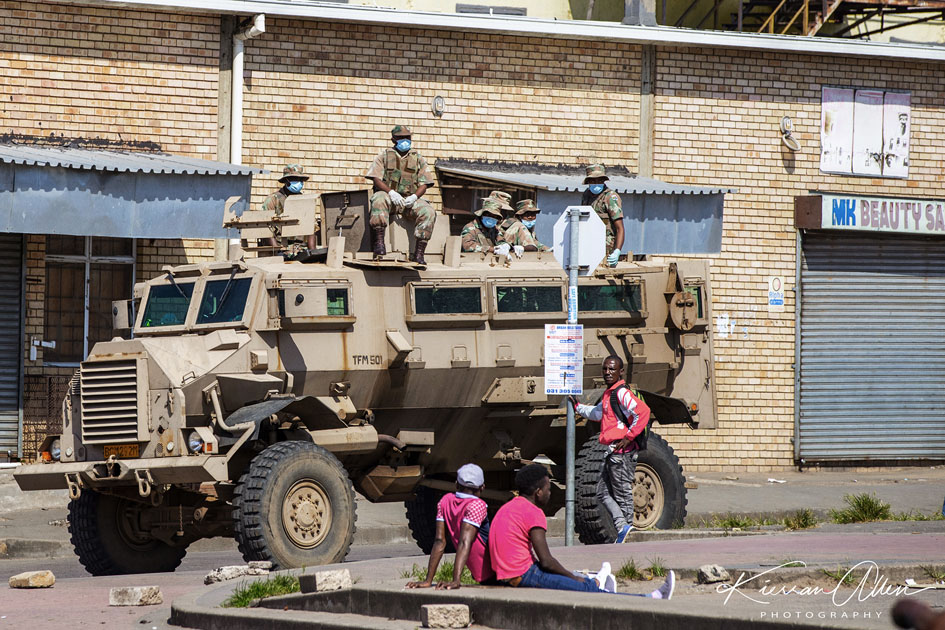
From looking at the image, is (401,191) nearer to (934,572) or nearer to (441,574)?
(441,574)

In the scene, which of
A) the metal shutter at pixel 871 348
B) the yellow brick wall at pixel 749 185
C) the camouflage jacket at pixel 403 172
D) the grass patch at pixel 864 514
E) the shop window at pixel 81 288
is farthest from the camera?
the metal shutter at pixel 871 348

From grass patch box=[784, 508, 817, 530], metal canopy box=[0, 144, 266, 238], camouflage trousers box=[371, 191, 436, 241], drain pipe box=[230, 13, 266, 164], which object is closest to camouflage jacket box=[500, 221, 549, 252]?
camouflage trousers box=[371, 191, 436, 241]

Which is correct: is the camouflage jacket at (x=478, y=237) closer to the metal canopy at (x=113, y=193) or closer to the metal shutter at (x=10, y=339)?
the metal canopy at (x=113, y=193)

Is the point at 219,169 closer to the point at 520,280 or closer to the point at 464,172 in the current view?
the point at 464,172

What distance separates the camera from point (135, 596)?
32.5 feet

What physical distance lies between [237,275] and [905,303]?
13.3 m

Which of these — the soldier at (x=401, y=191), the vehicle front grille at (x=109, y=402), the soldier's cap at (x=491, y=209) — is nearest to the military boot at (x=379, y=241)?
the soldier at (x=401, y=191)

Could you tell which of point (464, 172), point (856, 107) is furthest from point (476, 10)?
point (856, 107)

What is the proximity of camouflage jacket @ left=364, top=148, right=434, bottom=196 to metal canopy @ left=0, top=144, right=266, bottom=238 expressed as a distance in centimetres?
261

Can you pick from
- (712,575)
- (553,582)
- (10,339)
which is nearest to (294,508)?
(553,582)

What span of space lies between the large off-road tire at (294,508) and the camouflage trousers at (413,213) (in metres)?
2.62

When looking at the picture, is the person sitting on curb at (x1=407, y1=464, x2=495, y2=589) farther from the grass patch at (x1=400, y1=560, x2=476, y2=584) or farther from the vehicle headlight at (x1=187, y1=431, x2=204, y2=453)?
the vehicle headlight at (x1=187, y1=431, x2=204, y2=453)

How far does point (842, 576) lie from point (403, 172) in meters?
7.11

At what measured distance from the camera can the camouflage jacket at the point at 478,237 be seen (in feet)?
48.1
